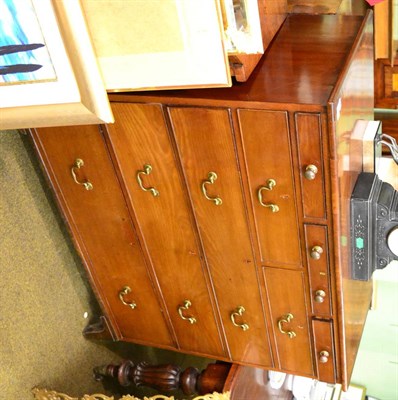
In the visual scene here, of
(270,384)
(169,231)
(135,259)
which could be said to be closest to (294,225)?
(169,231)

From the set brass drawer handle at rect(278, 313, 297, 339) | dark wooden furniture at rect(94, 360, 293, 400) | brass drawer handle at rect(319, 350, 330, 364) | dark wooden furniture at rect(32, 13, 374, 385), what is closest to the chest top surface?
dark wooden furniture at rect(32, 13, 374, 385)

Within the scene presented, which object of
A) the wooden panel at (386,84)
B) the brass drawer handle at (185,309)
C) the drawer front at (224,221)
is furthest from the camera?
the wooden panel at (386,84)

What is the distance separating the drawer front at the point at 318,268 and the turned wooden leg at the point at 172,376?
442 millimetres

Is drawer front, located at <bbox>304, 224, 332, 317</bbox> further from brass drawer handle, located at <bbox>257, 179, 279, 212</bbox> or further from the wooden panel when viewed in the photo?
the wooden panel

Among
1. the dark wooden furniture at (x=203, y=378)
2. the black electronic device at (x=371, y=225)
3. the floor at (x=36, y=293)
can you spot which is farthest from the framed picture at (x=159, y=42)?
the dark wooden furniture at (x=203, y=378)

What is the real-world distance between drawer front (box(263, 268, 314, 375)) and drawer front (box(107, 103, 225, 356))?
0.59 feet

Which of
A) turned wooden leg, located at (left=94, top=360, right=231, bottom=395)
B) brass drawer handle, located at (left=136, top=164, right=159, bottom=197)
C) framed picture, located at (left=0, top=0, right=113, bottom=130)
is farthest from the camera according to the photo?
turned wooden leg, located at (left=94, top=360, right=231, bottom=395)

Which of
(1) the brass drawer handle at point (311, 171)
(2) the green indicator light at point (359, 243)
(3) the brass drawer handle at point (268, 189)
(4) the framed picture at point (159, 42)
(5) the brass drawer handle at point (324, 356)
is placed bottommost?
(5) the brass drawer handle at point (324, 356)

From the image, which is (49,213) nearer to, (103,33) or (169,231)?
(169,231)

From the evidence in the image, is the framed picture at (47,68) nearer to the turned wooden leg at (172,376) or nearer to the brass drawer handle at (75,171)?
the brass drawer handle at (75,171)

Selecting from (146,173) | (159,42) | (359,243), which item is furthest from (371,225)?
(159,42)

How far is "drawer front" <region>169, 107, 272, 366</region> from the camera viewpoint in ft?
3.87

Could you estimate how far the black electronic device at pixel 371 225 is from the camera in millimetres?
1308

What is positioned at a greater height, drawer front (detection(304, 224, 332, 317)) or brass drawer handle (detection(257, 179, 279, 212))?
brass drawer handle (detection(257, 179, 279, 212))
